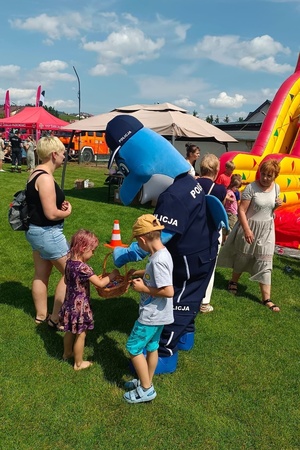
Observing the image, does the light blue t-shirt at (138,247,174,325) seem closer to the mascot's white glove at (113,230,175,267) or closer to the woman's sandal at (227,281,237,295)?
the mascot's white glove at (113,230,175,267)

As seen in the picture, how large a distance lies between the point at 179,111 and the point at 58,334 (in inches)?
420

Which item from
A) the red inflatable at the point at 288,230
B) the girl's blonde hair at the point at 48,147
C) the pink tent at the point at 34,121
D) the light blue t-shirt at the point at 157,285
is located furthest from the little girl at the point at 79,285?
the pink tent at the point at 34,121

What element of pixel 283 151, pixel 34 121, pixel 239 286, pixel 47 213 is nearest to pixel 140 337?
pixel 47 213

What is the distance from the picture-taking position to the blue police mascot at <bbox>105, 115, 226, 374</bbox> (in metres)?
2.96

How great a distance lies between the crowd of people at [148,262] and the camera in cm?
274

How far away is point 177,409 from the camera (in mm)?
2904

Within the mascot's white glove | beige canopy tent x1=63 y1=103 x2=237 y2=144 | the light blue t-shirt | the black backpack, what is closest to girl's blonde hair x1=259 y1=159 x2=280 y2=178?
the mascot's white glove

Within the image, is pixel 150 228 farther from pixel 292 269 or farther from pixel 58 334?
pixel 292 269

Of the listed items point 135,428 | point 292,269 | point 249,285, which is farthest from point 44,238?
point 292,269

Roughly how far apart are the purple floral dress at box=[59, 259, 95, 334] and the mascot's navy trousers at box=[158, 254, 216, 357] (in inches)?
27.0

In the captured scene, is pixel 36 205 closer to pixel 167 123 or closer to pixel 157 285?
pixel 157 285

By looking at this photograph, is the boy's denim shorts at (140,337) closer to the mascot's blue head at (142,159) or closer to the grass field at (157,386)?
the grass field at (157,386)

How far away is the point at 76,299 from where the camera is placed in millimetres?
3104

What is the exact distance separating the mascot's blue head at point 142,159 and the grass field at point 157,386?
5.17 ft
